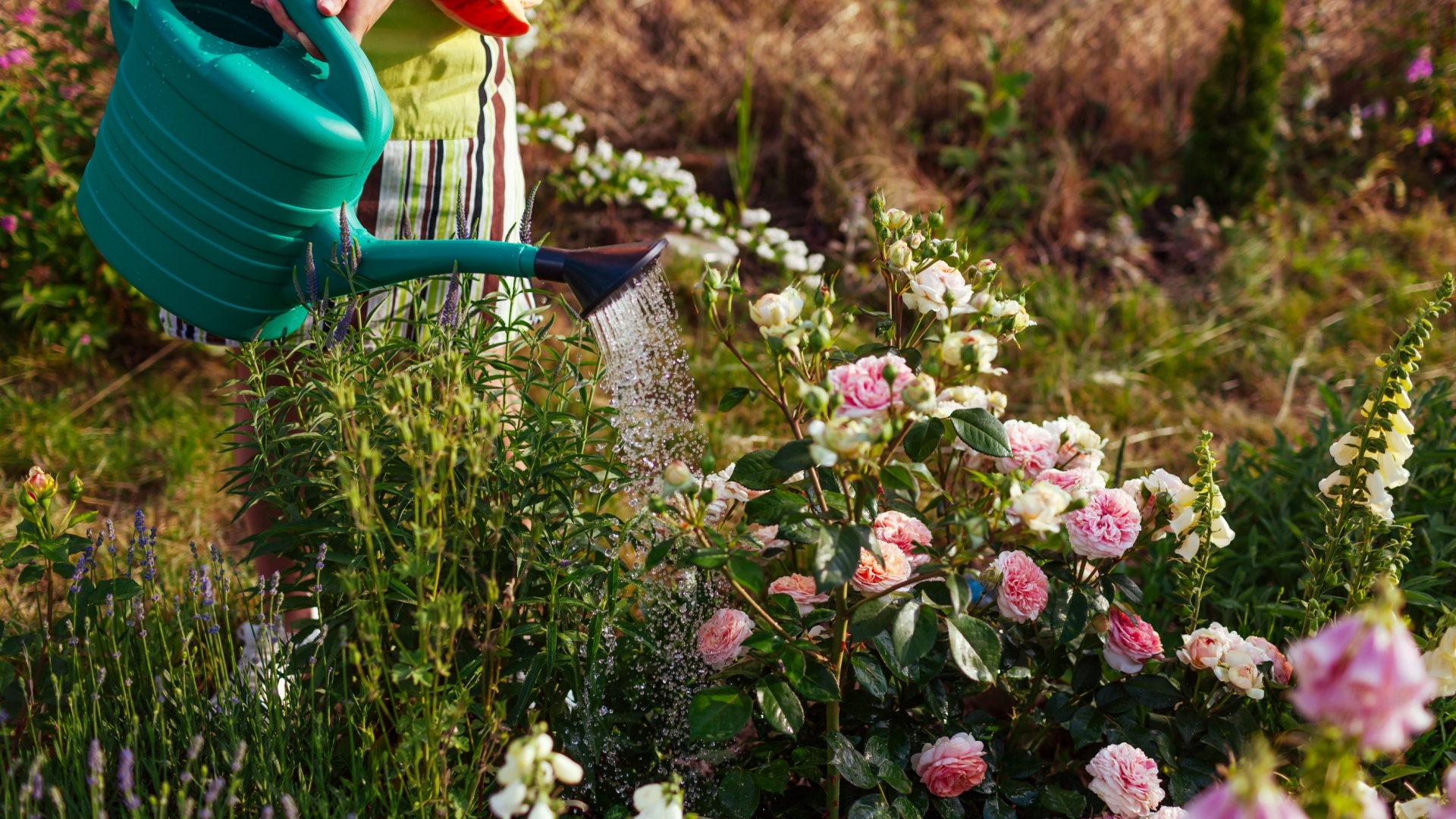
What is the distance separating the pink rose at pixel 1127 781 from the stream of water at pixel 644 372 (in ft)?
2.10

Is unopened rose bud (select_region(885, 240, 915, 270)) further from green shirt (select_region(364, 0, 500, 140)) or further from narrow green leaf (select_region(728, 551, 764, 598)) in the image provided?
green shirt (select_region(364, 0, 500, 140))

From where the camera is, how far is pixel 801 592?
4.39ft

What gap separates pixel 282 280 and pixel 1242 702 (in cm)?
132

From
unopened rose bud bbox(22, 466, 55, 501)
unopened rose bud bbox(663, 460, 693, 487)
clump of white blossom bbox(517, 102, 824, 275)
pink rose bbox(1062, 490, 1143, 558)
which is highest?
unopened rose bud bbox(663, 460, 693, 487)

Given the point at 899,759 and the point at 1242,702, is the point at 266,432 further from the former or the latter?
the point at 1242,702

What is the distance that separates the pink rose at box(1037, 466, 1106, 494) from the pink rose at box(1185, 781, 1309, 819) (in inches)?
23.0

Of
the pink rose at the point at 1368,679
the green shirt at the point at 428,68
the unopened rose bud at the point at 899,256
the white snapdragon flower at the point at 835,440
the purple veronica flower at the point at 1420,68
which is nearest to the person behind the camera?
the pink rose at the point at 1368,679

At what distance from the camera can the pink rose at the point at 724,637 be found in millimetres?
1284

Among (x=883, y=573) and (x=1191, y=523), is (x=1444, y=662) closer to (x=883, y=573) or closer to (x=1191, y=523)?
(x=1191, y=523)

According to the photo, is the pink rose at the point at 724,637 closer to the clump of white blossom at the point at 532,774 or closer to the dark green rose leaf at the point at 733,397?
the dark green rose leaf at the point at 733,397

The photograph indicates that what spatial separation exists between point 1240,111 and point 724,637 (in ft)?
9.73

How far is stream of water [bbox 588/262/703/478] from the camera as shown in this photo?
127 cm

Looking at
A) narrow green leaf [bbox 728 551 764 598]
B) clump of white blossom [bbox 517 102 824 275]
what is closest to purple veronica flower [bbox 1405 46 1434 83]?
clump of white blossom [bbox 517 102 824 275]

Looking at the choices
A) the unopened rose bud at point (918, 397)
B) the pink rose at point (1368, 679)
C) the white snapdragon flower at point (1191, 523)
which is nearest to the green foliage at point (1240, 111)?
the white snapdragon flower at point (1191, 523)
